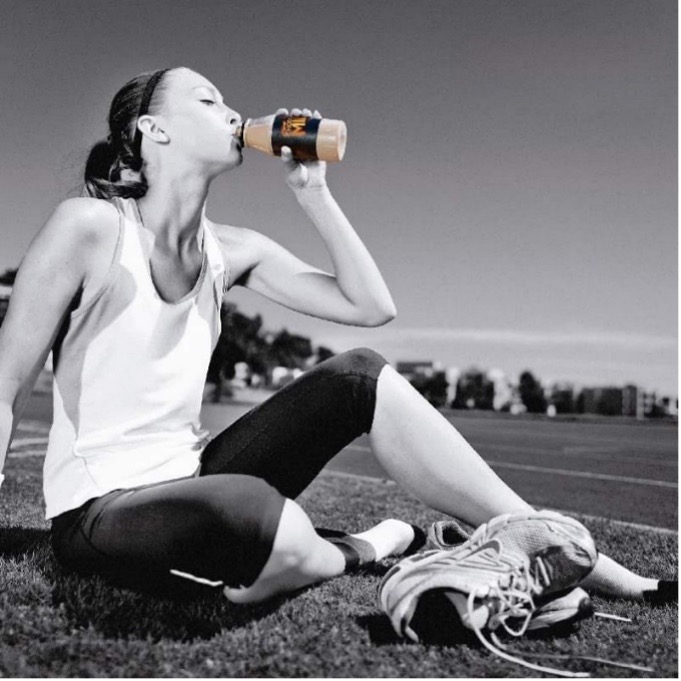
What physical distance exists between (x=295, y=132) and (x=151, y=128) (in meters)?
0.39

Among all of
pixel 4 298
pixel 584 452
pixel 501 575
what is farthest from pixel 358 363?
pixel 584 452

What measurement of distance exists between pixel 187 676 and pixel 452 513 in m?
0.82

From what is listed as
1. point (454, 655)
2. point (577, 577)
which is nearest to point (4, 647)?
point (454, 655)

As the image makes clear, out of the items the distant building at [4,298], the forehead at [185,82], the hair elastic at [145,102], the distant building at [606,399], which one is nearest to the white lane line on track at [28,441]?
the distant building at [4,298]

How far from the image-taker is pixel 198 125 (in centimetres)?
220

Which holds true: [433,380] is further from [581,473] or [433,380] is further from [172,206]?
[172,206]

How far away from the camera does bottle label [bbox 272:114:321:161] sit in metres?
2.24

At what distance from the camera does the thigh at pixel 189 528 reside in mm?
1757

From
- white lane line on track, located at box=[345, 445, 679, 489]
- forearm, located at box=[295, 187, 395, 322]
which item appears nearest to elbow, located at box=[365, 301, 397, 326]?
forearm, located at box=[295, 187, 395, 322]

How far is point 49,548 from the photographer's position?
8.75 ft

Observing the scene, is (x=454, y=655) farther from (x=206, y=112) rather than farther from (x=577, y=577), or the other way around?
(x=206, y=112)

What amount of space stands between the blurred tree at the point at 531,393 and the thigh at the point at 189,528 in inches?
2318

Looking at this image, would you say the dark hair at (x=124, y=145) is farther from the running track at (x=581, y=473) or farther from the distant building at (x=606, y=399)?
the distant building at (x=606, y=399)

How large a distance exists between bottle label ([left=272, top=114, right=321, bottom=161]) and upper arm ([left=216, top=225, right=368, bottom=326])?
34 centimetres
